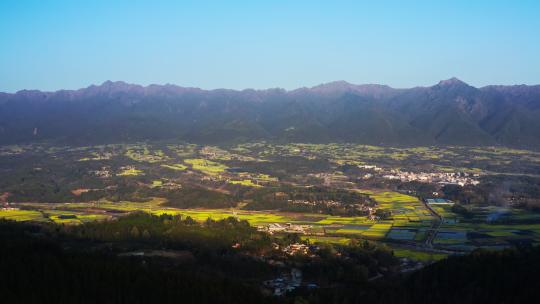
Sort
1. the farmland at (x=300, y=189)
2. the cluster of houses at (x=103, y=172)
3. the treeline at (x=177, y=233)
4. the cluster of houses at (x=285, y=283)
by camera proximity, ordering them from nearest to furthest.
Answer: the cluster of houses at (x=285, y=283) < the treeline at (x=177, y=233) < the farmland at (x=300, y=189) < the cluster of houses at (x=103, y=172)

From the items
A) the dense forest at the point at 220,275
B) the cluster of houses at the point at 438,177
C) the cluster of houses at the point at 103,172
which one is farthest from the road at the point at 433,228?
the cluster of houses at the point at 103,172

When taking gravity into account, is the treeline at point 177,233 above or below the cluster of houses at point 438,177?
below

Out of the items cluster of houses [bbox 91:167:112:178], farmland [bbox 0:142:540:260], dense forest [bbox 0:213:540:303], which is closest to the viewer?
dense forest [bbox 0:213:540:303]

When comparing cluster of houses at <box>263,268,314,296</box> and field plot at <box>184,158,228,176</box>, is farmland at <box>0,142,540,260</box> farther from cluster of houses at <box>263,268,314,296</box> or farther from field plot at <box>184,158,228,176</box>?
cluster of houses at <box>263,268,314,296</box>

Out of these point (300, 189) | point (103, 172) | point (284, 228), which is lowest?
point (284, 228)

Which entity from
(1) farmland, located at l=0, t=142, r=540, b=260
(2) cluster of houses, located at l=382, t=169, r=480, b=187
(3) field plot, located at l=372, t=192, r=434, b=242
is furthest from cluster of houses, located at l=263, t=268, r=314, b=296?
(2) cluster of houses, located at l=382, t=169, r=480, b=187

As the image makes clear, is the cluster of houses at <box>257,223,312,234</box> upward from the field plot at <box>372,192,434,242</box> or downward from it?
downward

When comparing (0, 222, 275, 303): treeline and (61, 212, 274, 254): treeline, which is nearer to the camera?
(0, 222, 275, 303): treeline

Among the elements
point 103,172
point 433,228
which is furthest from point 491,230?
point 103,172

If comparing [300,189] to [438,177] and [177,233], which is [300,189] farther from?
[177,233]

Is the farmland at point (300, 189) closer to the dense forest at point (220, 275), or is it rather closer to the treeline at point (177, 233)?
the treeline at point (177, 233)
